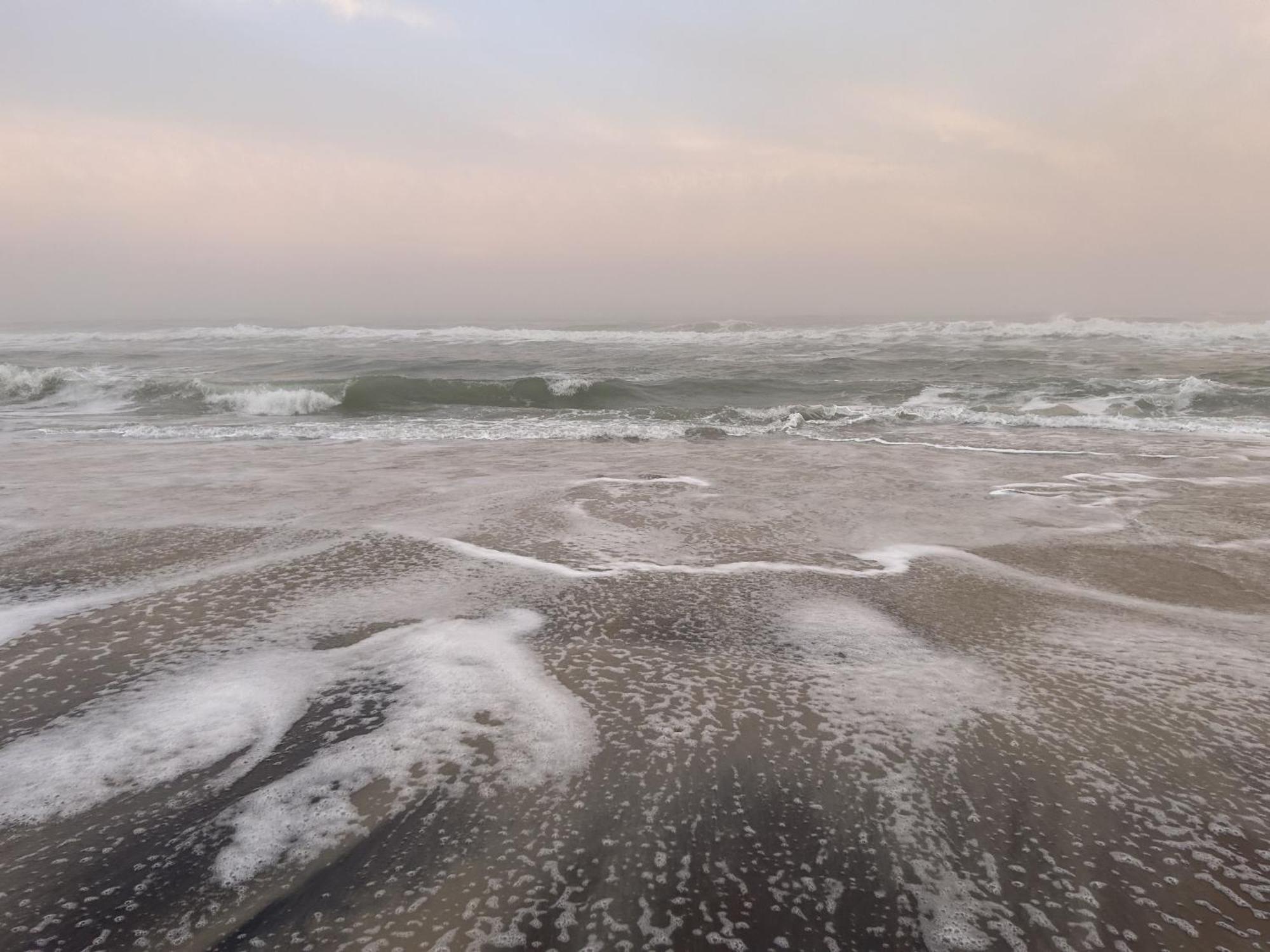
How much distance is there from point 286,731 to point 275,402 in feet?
45.0

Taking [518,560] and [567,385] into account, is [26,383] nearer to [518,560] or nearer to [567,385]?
[567,385]

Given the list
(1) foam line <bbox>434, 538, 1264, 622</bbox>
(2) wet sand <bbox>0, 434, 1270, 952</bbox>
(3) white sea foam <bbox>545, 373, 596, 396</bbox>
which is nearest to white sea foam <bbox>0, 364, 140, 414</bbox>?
(3) white sea foam <bbox>545, 373, 596, 396</bbox>

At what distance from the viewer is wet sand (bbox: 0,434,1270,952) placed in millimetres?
1789

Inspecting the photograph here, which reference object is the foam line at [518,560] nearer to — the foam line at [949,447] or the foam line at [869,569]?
the foam line at [869,569]

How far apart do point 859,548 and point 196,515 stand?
4742 mm

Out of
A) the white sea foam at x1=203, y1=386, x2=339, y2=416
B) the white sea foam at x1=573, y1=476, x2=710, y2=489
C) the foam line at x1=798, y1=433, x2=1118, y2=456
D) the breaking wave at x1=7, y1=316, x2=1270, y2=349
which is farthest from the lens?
the breaking wave at x1=7, y1=316, x2=1270, y2=349

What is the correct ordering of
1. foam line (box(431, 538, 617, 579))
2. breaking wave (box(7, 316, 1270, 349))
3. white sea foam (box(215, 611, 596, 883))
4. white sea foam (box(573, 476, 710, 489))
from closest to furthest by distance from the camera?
1. white sea foam (box(215, 611, 596, 883))
2. foam line (box(431, 538, 617, 579))
3. white sea foam (box(573, 476, 710, 489))
4. breaking wave (box(7, 316, 1270, 349))

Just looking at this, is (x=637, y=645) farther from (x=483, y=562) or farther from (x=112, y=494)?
(x=112, y=494)

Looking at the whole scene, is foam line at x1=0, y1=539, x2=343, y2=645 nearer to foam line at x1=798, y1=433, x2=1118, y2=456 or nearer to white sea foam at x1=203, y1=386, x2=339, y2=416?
foam line at x1=798, y1=433, x2=1118, y2=456

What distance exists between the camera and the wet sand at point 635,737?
1.79m

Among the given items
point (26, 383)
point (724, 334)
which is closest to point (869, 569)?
point (26, 383)

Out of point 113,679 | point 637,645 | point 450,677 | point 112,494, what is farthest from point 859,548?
point 112,494

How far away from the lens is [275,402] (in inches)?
578

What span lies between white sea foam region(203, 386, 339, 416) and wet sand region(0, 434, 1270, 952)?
9.78 m
